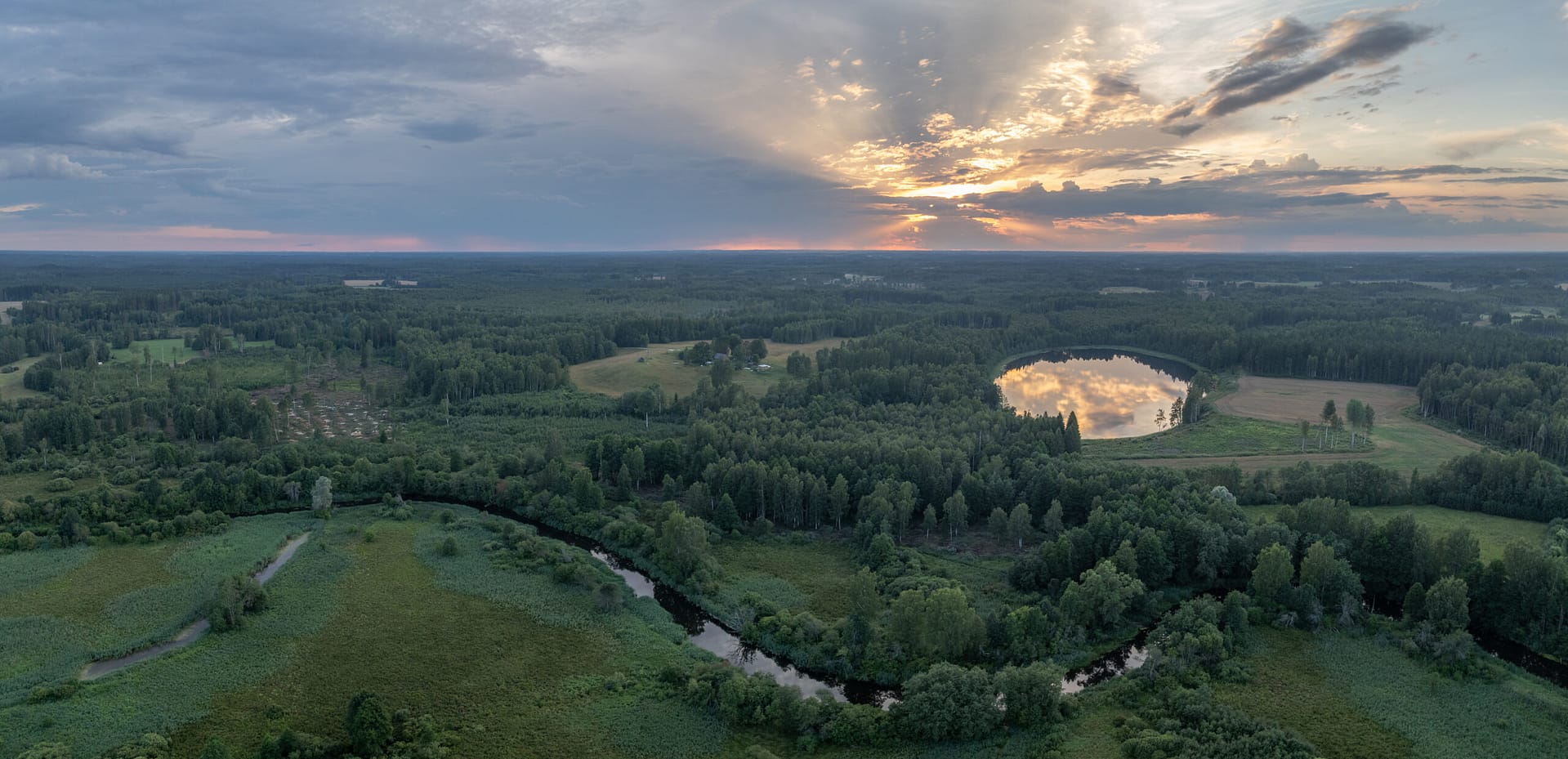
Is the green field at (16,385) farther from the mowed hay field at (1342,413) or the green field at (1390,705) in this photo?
the mowed hay field at (1342,413)

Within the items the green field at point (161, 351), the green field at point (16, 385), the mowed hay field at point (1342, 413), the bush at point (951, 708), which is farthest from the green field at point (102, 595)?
the green field at point (161, 351)

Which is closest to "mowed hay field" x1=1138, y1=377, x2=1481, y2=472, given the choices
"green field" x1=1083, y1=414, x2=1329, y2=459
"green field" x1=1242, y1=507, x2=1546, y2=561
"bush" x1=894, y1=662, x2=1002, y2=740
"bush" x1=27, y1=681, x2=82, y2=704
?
"green field" x1=1083, y1=414, x2=1329, y2=459

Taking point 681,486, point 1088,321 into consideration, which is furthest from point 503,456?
point 1088,321

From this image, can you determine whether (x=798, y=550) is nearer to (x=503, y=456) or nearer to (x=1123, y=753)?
(x=1123, y=753)

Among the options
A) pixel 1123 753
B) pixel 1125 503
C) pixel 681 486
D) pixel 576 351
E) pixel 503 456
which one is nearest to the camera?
pixel 1123 753

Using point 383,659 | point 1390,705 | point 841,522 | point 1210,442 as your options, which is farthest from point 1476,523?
point 383,659
